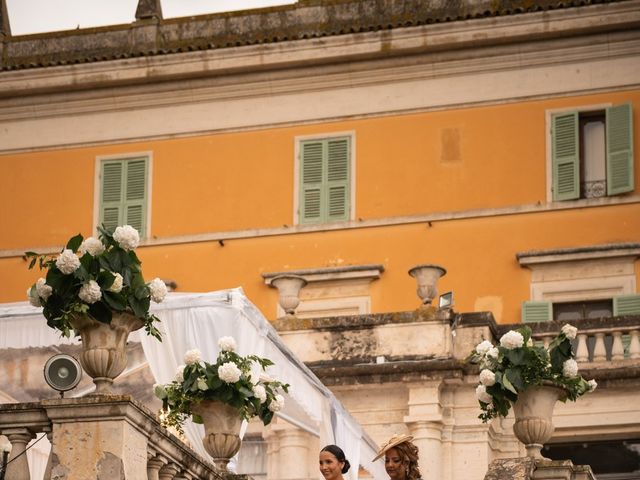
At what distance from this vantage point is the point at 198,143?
30.7 metres

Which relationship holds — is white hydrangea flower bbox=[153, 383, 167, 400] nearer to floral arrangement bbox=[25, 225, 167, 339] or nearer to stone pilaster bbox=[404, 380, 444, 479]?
floral arrangement bbox=[25, 225, 167, 339]

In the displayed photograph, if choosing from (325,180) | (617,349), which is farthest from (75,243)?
(325,180)

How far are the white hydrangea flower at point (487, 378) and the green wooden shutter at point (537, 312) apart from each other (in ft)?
35.3

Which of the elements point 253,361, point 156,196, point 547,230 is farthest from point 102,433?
point 156,196

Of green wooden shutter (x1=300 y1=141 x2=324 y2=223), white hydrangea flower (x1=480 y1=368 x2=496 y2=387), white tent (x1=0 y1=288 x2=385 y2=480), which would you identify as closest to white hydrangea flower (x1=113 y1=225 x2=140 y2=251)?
white tent (x1=0 y1=288 x2=385 y2=480)

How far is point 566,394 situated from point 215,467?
4.05 m

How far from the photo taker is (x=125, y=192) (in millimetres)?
30812

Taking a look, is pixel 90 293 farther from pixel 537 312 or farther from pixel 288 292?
pixel 537 312

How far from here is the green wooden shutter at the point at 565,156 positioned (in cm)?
2839

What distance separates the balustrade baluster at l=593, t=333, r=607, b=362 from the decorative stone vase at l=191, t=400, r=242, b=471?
751 cm

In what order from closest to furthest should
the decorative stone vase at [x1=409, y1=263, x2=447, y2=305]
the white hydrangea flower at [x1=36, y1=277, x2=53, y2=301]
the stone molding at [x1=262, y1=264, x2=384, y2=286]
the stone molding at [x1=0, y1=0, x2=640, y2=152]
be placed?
1. the white hydrangea flower at [x1=36, y1=277, x2=53, y2=301]
2. the decorative stone vase at [x1=409, y1=263, x2=447, y2=305]
3. the stone molding at [x1=262, y1=264, x2=384, y2=286]
4. the stone molding at [x1=0, y1=0, x2=640, y2=152]

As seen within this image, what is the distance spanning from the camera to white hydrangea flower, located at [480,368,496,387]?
54.5 ft

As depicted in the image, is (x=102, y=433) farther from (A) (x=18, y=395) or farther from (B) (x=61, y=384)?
(A) (x=18, y=395)

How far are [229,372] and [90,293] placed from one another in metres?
2.85
